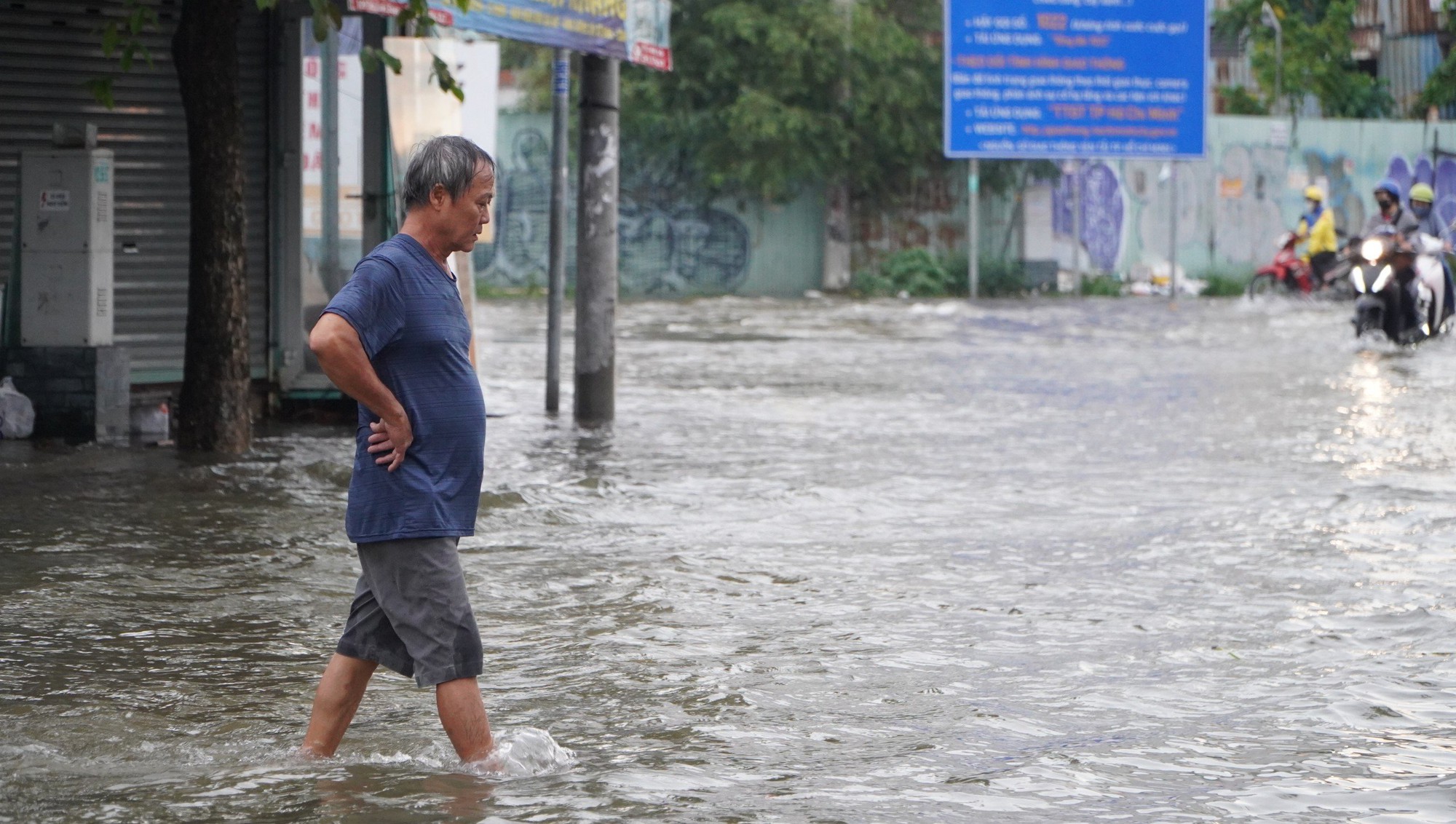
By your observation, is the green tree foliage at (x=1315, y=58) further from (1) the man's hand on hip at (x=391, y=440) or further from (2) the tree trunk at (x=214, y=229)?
(1) the man's hand on hip at (x=391, y=440)

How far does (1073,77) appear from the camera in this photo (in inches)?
1160

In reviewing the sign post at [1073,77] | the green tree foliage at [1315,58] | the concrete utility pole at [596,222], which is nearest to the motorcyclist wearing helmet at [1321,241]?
the sign post at [1073,77]

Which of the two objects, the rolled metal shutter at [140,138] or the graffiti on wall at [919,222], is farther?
the graffiti on wall at [919,222]

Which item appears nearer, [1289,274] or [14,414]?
[14,414]

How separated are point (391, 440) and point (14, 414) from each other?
6.99m

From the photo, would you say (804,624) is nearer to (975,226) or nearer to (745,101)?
(745,101)

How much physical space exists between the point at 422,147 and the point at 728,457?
6.61 m

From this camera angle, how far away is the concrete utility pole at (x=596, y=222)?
1199cm

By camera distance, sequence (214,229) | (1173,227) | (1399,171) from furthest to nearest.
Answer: (1399,171) → (1173,227) → (214,229)

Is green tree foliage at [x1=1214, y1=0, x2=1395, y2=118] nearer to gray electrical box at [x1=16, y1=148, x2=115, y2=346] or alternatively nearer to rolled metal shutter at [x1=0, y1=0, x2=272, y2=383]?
rolled metal shutter at [x1=0, y1=0, x2=272, y2=383]

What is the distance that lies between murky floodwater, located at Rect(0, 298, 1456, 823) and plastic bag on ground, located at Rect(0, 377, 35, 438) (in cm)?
14

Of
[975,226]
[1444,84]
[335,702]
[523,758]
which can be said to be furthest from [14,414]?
[975,226]

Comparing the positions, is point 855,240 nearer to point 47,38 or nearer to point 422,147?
point 47,38

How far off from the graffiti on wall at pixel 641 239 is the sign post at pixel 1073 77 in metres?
6.79
